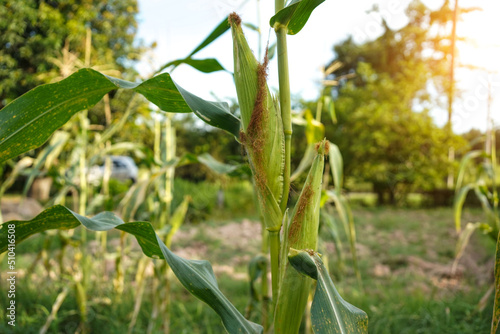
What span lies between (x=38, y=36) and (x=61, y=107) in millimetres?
7884

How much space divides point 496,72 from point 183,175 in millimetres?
8718

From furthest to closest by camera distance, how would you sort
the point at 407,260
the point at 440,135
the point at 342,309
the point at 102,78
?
the point at 440,135 → the point at 407,260 → the point at 102,78 → the point at 342,309

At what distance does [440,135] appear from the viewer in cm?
794

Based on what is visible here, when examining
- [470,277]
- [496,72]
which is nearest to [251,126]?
[496,72]

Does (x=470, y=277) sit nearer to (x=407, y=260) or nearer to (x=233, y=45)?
(x=407, y=260)

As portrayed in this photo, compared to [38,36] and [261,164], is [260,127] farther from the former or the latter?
[38,36]

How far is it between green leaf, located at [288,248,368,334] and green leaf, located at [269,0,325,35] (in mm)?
349

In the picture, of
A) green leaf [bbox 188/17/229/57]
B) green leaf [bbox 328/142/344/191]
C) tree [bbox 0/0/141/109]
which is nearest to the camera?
green leaf [bbox 188/17/229/57]

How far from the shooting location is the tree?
6660mm

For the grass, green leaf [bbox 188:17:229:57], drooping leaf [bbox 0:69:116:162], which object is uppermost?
green leaf [bbox 188:17:229:57]

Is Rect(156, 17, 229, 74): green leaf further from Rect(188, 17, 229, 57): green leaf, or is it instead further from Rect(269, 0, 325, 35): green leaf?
Rect(269, 0, 325, 35): green leaf

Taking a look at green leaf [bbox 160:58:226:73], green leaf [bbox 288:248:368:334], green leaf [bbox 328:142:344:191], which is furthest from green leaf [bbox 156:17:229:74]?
green leaf [bbox 328:142:344:191]

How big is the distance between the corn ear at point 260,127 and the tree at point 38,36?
6.82 meters

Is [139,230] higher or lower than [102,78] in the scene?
lower
